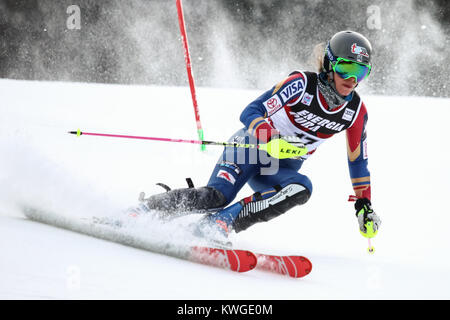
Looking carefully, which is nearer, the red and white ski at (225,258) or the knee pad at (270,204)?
the red and white ski at (225,258)

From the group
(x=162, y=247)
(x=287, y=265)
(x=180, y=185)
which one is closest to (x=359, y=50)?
(x=287, y=265)

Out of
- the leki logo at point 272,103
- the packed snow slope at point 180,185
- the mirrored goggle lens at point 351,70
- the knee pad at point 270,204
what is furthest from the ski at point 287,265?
the mirrored goggle lens at point 351,70

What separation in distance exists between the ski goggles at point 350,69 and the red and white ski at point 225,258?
1.09 m

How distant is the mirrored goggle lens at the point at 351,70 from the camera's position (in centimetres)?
262

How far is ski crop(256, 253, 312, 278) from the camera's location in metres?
2.25

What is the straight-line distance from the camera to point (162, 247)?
89.6 inches

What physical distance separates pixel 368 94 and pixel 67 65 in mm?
6274

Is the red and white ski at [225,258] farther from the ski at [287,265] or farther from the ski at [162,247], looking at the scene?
the ski at [287,265]

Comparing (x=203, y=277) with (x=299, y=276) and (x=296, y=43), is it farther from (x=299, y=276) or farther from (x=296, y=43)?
(x=296, y=43)

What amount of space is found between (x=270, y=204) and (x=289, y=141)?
13.3 inches

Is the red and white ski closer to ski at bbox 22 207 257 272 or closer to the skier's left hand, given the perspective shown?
ski at bbox 22 207 257 272

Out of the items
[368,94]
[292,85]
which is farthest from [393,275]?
→ [368,94]

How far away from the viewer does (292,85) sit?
2723mm
